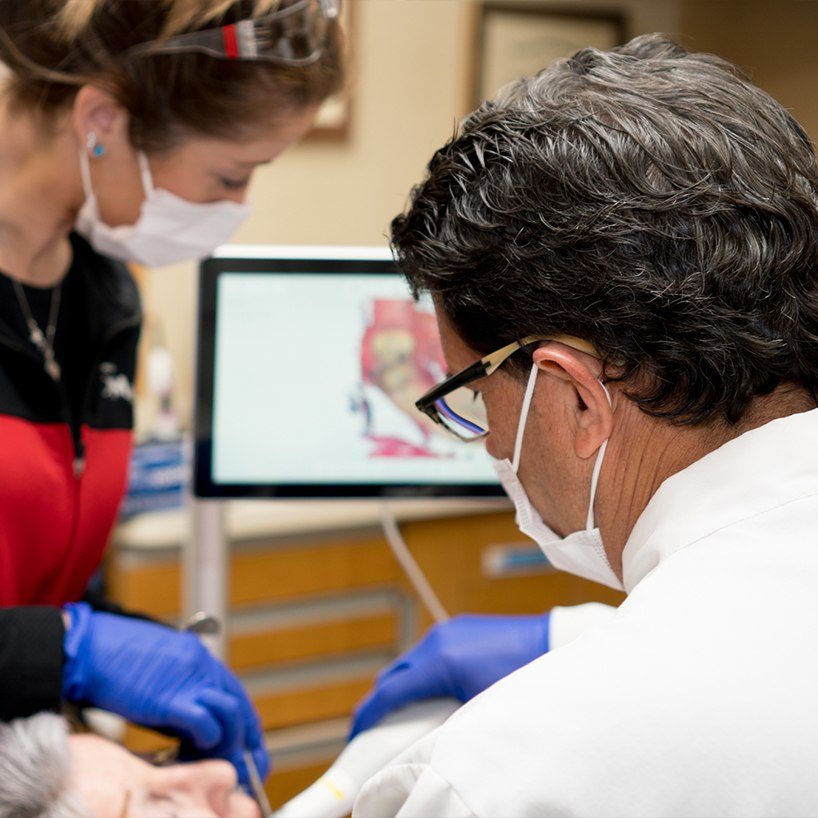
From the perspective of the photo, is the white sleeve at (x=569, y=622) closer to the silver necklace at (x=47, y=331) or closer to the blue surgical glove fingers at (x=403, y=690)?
the blue surgical glove fingers at (x=403, y=690)

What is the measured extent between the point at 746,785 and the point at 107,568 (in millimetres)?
1803

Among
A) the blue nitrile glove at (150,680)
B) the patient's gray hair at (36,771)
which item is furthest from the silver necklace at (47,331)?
the patient's gray hair at (36,771)

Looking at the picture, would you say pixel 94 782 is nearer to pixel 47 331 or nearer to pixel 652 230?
pixel 47 331

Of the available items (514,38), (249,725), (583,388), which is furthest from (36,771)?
(514,38)

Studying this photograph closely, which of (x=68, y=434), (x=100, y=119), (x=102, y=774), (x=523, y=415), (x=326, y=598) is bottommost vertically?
(x=326, y=598)

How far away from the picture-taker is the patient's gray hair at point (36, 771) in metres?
0.97

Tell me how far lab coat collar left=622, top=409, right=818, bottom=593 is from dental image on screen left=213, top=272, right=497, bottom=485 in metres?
0.61

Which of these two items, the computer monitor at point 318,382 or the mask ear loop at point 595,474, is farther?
the computer monitor at point 318,382

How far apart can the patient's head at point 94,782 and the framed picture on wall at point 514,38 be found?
172 cm

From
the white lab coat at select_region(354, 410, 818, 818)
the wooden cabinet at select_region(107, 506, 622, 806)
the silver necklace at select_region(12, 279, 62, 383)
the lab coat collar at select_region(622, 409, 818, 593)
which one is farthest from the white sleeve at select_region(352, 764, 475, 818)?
the wooden cabinet at select_region(107, 506, 622, 806)

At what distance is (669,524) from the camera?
0.70m

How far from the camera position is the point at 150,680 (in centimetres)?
116

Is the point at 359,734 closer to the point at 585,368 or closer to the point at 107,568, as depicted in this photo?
the point at 585,368

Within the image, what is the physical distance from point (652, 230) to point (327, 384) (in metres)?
0.73
